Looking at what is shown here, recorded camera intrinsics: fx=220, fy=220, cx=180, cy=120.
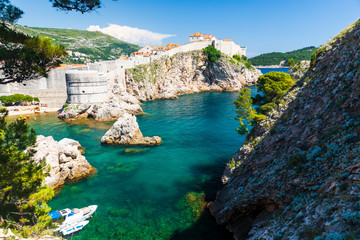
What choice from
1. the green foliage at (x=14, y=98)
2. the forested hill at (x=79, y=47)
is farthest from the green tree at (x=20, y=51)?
the forested hill at (x=79, y=47)

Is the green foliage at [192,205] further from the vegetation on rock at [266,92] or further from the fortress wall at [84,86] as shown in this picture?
the fortress wall at [84,86]

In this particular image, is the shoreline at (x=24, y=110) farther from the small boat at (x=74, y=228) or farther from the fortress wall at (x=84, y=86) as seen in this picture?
the small boat at (x=74, y=228)

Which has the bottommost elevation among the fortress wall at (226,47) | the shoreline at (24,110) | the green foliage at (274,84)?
the shoreline at (24,110)

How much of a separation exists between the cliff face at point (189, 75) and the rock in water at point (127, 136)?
1257 inches

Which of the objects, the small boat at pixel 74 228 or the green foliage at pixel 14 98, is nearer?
the small boat at pixel 74 228

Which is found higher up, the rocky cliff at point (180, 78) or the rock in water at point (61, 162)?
the rocky cliff at point (180, 78)

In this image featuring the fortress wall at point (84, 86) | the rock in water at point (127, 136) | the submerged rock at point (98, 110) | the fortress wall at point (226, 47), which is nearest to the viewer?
the rock in water at point (127, 136)

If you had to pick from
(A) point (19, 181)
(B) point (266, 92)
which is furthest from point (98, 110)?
(A) point (19, 181)

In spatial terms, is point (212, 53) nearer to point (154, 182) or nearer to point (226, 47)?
point (226, 47)

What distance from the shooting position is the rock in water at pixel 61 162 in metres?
18.3

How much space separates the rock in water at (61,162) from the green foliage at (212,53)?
60609mm

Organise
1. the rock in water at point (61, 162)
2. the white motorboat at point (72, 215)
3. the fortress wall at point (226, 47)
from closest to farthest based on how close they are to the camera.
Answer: the white motorboat at point (72, 215) → the rock in water at point (61, 162) → the fortress wall at point (226, 47)

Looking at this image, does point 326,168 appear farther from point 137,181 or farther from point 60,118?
point 60,118

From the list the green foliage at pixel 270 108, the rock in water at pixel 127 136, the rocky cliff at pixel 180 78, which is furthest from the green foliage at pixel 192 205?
the rocky cliff at pixel 180 78
